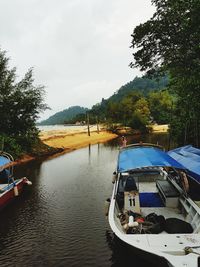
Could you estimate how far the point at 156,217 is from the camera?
39.9ft

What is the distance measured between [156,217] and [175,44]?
552 inches

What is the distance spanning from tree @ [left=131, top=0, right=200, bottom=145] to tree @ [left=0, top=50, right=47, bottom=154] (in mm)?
24229

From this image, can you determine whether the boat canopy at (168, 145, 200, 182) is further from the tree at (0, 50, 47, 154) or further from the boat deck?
the tree at (0, 50, 47, 154)

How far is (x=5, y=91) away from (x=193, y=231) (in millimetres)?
37262

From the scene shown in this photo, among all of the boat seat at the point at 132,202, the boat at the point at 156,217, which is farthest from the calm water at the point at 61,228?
the boat seat at the point at 132,202

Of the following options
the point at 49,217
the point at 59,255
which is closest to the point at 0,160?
the point at 49,217

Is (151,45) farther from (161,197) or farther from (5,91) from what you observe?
(5,91)

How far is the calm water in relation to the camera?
1213 centimetres

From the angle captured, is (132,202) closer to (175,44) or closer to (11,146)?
(175,44)

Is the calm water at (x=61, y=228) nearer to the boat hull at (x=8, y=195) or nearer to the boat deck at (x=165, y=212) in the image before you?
the boat hull at (x=8, y=195)

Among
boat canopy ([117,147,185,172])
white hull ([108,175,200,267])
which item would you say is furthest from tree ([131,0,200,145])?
white hull ([108,175,200,267])

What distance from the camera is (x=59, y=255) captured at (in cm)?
1249

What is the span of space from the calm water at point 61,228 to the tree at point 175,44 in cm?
1086

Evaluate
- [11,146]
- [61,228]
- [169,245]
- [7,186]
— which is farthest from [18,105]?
[169,245]
